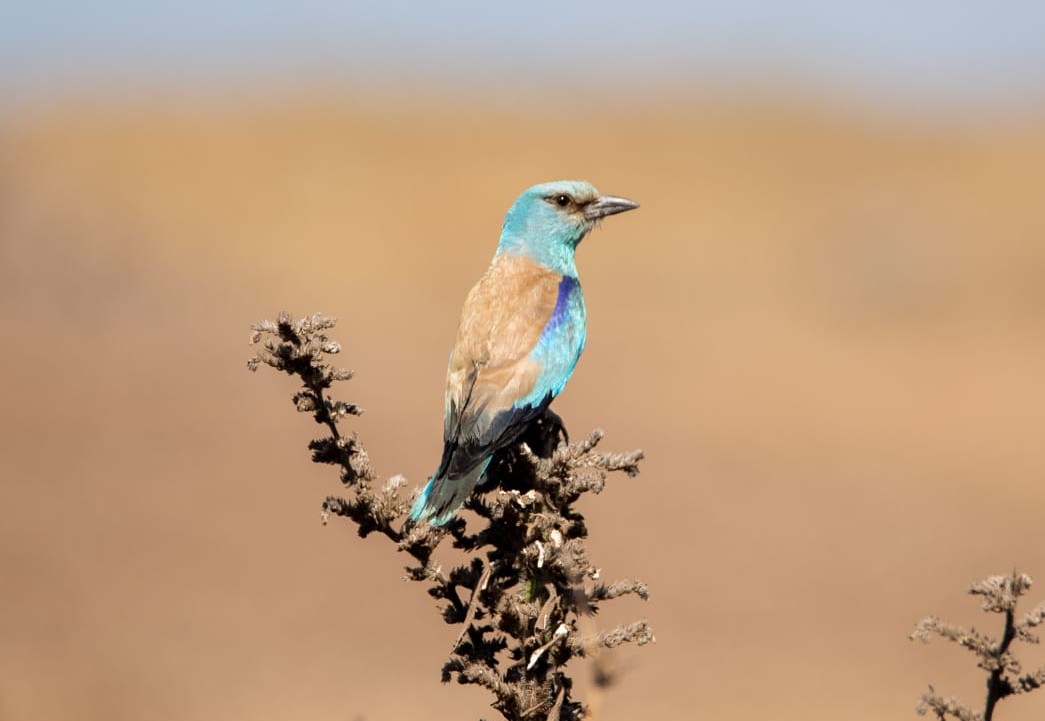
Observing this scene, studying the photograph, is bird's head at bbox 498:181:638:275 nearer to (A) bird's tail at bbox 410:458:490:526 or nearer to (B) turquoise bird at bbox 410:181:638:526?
(B) turquoise bird at bbox 410:181:638:526

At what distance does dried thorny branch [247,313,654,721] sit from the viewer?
333cm

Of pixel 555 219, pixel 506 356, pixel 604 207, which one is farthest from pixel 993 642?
pixel 604 207

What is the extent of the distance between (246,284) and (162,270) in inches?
90.8

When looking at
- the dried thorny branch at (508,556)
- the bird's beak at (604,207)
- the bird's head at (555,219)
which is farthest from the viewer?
the bird's beak at (604,207)

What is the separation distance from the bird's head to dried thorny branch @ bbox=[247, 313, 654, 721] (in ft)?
7.75

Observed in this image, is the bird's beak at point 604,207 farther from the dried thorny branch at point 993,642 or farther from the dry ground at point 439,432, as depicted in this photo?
the dried thorny branch at point 993,642

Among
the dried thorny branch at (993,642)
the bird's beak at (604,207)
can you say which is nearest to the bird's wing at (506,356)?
the bird's beak at (604,207)

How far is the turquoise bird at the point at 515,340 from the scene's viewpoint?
173 inches

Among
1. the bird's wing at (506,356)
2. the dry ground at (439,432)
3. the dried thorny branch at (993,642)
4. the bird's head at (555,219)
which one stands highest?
the dry ground at (439,432)

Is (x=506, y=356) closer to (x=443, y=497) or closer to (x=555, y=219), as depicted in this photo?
(x=443, y=497)

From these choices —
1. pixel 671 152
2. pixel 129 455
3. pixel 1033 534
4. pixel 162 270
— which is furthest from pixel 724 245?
pixel 129 455

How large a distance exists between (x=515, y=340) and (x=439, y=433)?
8.33 m

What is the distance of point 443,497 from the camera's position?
4.16 metres

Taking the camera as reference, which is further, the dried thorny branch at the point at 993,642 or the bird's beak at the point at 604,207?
the bird's beak at the point at 604,207
